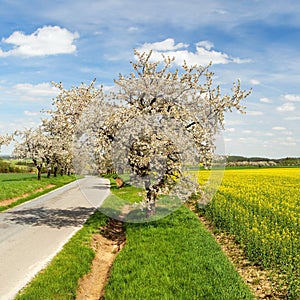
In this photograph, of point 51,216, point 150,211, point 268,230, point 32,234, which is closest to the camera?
point 268,230

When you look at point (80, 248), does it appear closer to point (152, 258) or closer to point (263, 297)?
point (152, 258)

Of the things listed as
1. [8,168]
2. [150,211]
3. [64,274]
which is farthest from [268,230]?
[8,168]

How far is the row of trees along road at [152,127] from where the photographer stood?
15.6 metres

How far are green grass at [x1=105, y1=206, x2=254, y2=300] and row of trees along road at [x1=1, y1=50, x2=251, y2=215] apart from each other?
3229 millimetres

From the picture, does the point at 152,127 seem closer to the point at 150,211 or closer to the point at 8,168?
the point at 150,211

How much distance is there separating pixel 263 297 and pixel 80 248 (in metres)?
6.32

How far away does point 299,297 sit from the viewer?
321 inches

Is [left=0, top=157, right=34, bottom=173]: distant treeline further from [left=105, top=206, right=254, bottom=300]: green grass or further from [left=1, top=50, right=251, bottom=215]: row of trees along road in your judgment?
[left=105, top=206, right=254, bottom=300]: green grass

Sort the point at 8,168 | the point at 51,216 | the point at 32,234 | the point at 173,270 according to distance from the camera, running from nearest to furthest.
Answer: the point at 173,270, the point at 32,234, the point at 51,216, the point at 8,168

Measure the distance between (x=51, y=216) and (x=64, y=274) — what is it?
10.1 metres

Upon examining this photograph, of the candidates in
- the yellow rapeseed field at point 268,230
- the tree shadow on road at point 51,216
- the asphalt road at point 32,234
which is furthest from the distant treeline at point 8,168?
the yellow rapeseed field at point 268,230

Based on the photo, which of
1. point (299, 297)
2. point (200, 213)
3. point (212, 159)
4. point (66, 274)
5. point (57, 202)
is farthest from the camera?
point (57, 202)

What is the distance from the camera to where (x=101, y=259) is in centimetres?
1227

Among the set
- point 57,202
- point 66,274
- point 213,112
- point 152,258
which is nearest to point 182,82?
point 213,112
